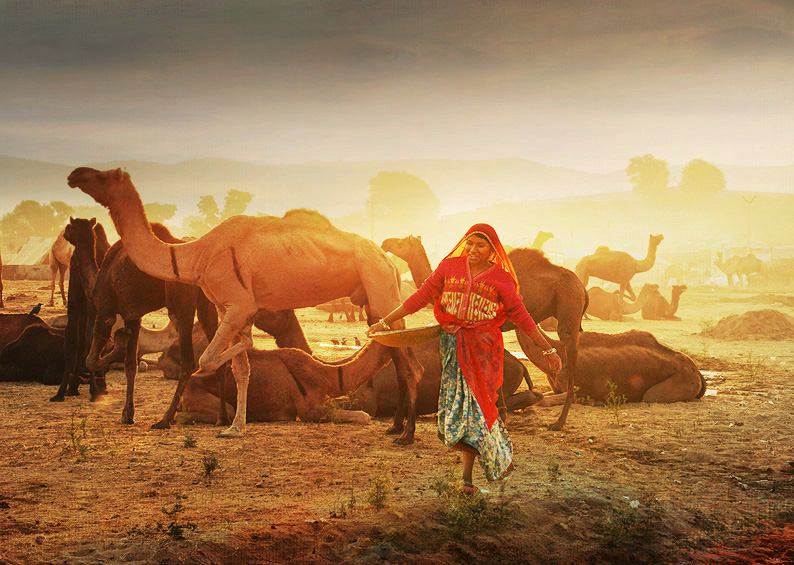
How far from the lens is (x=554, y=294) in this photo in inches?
377

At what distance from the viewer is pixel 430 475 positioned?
6.59 meters

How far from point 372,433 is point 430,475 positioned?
1950 millimetres

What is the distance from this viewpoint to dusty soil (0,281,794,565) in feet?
15.9

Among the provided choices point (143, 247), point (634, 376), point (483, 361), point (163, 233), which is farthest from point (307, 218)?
point (634, 376)

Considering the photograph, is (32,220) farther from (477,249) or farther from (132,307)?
(477,249)

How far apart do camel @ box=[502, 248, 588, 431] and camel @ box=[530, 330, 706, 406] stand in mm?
592

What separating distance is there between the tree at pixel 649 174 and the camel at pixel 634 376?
127 metres

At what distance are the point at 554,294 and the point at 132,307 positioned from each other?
18.6 ft

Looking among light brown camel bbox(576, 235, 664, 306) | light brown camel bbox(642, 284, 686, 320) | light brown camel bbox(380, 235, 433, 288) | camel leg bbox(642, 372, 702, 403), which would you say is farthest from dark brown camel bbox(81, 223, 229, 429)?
light brown camel bbox(576, 235, 664, 306)

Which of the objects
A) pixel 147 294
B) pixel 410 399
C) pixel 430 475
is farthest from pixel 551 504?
pixel 147 294

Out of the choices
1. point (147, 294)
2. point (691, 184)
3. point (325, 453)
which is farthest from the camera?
point (691, 184)

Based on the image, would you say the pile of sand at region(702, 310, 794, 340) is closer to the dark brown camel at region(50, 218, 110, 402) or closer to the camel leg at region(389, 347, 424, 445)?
the camel leg at region(389, 347, 424, 445)

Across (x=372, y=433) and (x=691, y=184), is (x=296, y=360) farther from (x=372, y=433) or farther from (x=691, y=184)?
(x=691, y=184)

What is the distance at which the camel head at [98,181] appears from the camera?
8211 millimetres
